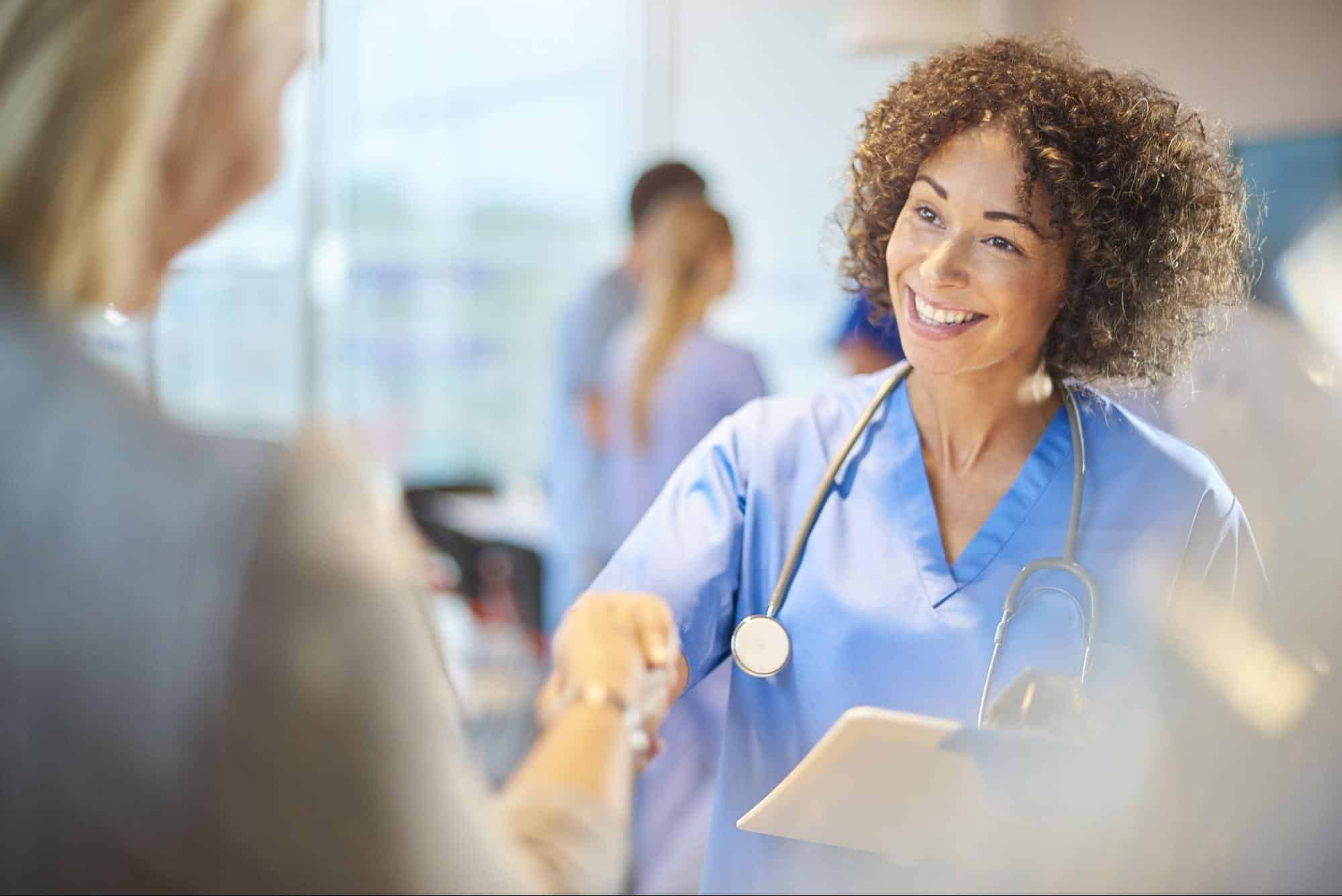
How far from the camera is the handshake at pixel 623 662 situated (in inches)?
29.8

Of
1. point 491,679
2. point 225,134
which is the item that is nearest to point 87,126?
point 225,134

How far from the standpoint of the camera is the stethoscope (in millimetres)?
811

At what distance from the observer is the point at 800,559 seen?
87 cm

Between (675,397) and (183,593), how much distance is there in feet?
1.42

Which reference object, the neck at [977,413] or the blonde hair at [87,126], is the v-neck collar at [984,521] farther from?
the blonde hair at [87,126]

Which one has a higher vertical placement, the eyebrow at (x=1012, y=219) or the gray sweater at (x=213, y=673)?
the eyebrow at (x=1012, y=219)

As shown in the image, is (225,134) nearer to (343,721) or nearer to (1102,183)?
(343,721)

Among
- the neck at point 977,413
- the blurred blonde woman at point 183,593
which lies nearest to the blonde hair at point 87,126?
the blurred blonde woman at point 183,593

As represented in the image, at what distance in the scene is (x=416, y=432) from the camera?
0.83 metres

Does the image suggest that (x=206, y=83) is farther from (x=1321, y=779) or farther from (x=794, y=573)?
(x=1321, y=779)

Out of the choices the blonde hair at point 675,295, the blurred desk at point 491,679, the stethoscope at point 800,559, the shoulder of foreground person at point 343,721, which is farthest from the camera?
the blonde hair at point 675,295

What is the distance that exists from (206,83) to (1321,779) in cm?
87

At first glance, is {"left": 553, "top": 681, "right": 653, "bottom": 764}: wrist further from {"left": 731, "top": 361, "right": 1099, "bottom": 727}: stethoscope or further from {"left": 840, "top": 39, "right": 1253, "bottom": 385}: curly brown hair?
{"left": 840, "top": 39, "right": 1253, "bottom": 385}: curly brown hair

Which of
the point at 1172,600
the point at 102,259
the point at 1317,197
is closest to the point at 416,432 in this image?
the point at 102,259
